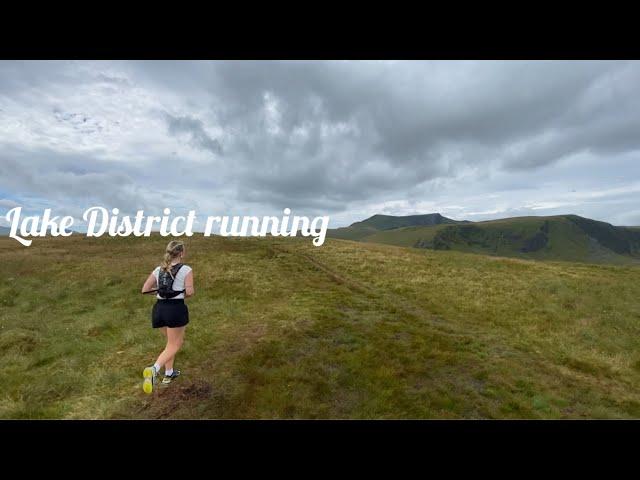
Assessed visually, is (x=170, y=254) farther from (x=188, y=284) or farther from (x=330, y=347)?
(x=330, y=347)

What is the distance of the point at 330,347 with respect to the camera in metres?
12.5

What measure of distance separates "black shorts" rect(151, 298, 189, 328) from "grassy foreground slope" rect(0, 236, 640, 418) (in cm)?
194

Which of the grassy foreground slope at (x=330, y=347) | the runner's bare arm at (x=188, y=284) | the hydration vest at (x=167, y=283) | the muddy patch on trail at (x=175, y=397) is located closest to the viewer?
the muddy patch on trail at (x=175, y=397)

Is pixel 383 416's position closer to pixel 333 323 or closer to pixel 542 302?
pixel 333 323

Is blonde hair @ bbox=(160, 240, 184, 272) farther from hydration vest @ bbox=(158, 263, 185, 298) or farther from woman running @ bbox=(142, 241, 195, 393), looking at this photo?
hydration vest @ bbox=(158, 263, 185, 298)

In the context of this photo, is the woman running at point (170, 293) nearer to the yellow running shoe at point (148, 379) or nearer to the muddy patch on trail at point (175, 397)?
the yellow running shoe at point (148, 379)

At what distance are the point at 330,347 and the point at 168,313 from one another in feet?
20.3

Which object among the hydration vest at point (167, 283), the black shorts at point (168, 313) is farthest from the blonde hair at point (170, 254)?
the black shorts at point (168, 313)

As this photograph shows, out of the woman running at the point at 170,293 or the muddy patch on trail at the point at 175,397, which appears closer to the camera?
the muddy patch on trail at the point at 175,397

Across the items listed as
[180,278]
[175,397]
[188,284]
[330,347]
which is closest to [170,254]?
[180,278]

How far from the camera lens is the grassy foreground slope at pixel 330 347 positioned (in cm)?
867

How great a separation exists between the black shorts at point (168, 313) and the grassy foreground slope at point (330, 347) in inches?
76.4

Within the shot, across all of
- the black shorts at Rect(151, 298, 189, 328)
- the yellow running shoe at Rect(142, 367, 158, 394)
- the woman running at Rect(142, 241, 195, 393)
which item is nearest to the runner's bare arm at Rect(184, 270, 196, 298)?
the woman running at Rect(142, 241, 195, 393)
